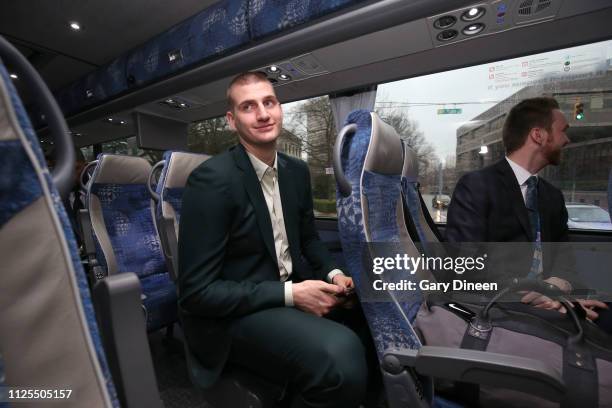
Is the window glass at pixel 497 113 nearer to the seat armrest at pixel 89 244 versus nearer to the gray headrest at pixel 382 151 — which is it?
the gray headrest at pixel 382 151

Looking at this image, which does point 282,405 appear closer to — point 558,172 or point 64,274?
point 64,274

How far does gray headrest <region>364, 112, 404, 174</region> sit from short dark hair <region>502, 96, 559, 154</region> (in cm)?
88

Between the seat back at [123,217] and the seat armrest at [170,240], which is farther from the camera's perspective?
the seat back at [123,217]

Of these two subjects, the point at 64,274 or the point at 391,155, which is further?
the point at 391,155

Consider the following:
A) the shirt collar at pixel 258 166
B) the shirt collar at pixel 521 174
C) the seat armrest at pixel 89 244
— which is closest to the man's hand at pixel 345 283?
the shirt collar at pixel 258 166

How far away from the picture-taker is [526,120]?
1.62 metres

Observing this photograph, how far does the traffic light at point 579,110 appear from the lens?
2.46 metres

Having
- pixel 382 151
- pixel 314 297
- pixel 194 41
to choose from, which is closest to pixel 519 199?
pixel 382 151

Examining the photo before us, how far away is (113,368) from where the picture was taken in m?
0.45

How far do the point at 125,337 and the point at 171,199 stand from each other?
1571 mm

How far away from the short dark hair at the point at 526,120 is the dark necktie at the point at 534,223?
0.22 meters

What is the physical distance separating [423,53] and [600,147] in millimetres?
1596

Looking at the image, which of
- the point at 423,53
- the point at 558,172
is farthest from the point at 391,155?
the point at 558,172

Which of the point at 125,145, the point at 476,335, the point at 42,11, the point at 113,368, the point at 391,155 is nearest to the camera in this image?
the point at 113,368
